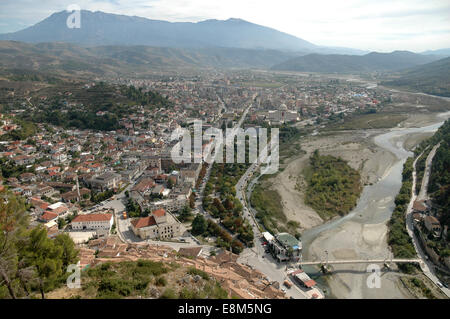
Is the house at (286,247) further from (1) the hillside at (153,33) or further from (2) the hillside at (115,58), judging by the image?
(1) the hillside at (153,33)

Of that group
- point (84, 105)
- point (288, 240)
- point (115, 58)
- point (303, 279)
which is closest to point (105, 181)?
point (288, 240)

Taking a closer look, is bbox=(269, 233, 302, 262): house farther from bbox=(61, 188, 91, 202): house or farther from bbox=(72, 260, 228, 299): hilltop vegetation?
bbox=(61, 188, 91, 202): house

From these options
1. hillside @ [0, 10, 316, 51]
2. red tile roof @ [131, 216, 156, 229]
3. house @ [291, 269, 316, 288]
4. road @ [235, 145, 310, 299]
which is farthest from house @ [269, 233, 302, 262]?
hillside @ [0, 10, 316, 51]

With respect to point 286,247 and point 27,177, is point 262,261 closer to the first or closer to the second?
point 286,247
